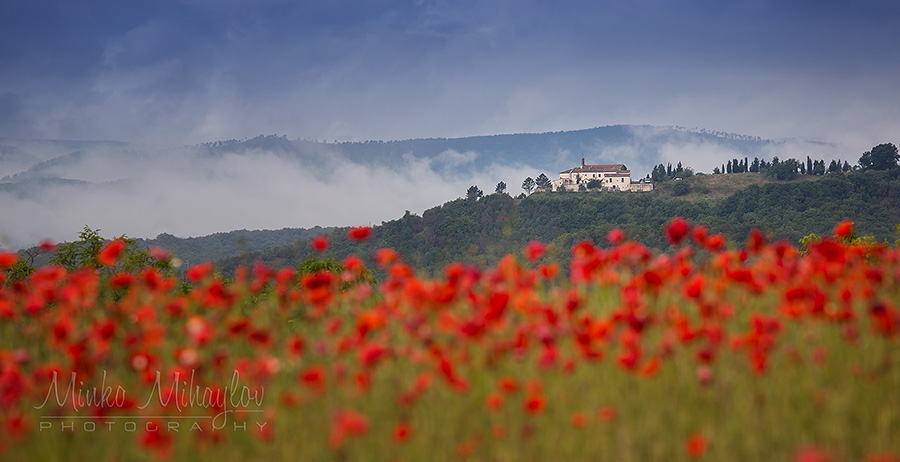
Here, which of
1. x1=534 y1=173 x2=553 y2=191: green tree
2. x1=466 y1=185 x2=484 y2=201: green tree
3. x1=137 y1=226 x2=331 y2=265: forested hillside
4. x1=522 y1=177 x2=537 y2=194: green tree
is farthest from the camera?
x1=534 y1=173 x2=553 y2=191: green tree

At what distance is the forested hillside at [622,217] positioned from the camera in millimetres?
104562

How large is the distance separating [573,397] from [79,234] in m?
20.5

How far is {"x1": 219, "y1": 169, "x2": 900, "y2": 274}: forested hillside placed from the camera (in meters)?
105

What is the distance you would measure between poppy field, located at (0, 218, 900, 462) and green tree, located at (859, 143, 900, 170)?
6250 inches

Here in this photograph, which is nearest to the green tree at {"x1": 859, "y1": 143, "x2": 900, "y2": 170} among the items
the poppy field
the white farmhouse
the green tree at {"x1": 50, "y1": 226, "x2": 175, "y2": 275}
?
the white farmhouse

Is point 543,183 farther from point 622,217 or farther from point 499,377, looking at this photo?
point 499,377

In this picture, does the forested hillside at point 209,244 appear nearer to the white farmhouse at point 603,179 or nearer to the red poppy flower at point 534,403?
the white farmhouse at point 603,179

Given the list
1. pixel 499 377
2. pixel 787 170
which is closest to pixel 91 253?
pixel 499 377

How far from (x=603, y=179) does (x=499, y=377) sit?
176386 millimetres

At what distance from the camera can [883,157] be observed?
464ft

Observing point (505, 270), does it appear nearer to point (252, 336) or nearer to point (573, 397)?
point (573, 397)

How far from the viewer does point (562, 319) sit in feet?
16.5

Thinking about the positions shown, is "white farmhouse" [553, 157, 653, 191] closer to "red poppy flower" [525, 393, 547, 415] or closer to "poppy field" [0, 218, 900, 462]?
"poppy field" [0, 218, 900, 462]

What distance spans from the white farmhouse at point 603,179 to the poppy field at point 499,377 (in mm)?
165294
